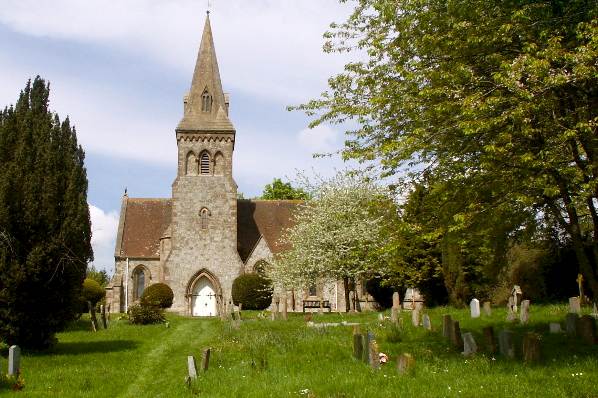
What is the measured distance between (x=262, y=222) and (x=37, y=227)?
27.9 meters

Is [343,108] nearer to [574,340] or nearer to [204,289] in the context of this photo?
[574,340]

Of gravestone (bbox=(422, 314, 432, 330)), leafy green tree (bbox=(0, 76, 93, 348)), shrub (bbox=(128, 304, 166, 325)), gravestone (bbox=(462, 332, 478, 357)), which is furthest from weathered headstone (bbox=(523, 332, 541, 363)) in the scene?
shrub (bbox=(128, 304, 166, 325))

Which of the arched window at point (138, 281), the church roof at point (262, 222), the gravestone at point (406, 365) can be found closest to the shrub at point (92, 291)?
the arched window at point (138, 281)

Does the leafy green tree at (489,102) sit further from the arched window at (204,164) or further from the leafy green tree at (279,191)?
the leafy green tree at (279,191)

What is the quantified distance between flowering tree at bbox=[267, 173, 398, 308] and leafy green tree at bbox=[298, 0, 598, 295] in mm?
18849

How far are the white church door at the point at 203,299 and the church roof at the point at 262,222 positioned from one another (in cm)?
317

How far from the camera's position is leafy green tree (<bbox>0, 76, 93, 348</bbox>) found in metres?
16.4

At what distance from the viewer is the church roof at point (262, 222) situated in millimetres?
42281

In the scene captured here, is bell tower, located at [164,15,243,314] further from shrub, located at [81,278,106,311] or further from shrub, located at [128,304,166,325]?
shrub, located at [128,304,166,325]

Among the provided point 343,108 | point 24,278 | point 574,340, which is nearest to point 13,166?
point 24,278

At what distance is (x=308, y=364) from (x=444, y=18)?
22.5 feet

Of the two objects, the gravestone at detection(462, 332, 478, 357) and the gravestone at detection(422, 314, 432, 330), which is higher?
the gravestone at detection(422, 314, 432, 330)

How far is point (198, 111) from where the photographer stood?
41844 mm

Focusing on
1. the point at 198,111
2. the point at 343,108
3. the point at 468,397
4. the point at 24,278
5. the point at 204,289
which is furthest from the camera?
the point at 198,111
